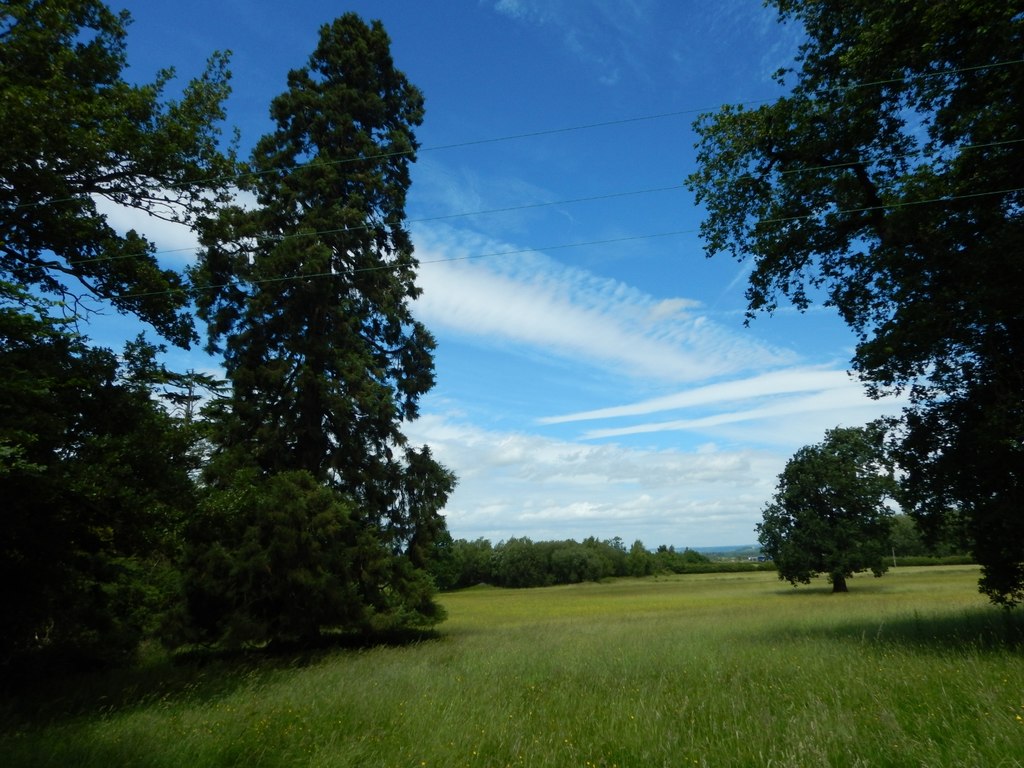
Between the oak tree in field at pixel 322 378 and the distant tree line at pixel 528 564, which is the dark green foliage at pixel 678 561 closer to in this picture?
the distant tree line at pixel 528 564

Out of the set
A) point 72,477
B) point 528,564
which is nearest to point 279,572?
point 72,477

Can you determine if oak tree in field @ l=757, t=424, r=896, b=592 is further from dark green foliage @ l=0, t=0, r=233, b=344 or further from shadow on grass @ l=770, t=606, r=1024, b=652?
dark green foliage @ l=0, t=0, r=233, b=344

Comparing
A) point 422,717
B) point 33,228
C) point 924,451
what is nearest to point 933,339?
point 924,451

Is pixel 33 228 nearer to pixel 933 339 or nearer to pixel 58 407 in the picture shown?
pixel 58 407

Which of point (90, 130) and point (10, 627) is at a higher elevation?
point (90, 130)

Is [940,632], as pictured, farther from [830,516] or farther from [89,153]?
[830,516]

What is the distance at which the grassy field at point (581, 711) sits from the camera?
632 centimetres

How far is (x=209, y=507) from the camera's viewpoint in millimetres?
11812

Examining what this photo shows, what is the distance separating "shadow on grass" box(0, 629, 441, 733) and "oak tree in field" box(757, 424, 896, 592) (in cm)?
3251

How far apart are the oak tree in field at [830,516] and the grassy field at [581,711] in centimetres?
2647

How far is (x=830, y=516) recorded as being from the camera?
40281mm

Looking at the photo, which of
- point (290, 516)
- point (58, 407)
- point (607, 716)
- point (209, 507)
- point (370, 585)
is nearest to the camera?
point (607, 716)

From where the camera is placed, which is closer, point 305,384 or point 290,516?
point 290,516

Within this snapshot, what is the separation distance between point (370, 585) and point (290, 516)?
3.31m
